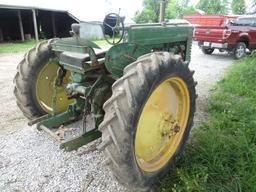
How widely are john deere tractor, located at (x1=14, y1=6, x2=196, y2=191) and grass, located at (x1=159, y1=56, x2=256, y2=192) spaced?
7.4 inches

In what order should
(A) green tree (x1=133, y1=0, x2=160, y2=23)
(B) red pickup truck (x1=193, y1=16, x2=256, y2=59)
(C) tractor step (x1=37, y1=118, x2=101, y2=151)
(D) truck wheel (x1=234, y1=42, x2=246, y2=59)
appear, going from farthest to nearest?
(A) green tree (x1=133, y1=0, x2=160, y2=23) → (D) truck wheel (x1=234, y1=42, x2=246, y2=59) → (B) red pickup truck (x1=193, y1=16, x2=256, y2=59) → (C) tractor step (x1=37, y1=118, x2=101, y2=151)

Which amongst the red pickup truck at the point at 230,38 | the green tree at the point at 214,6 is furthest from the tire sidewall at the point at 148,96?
the green tree at the point at 214,6

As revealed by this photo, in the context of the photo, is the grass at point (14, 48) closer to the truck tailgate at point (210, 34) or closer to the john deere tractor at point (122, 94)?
the truck tailgate at point (210, 34)

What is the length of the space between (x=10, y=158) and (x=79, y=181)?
0.90 meters

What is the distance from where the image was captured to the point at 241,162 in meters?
2.71

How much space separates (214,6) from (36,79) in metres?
41.5

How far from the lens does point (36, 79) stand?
10.6ft

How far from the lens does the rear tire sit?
10.3ft

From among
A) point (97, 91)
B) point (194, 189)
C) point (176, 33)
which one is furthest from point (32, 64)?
point (194, 189)

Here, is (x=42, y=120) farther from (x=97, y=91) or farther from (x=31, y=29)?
(x=31, y=29)

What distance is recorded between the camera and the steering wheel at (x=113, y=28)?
2.65m

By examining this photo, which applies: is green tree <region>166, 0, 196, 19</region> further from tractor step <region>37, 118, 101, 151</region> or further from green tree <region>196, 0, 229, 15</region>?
tractor step <region>37, 118, 101, 151</region>

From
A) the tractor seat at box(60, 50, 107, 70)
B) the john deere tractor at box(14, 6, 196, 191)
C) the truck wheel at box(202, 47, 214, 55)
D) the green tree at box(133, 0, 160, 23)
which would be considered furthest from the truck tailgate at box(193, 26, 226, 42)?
the green tree at box(133, 0, 160, 23)

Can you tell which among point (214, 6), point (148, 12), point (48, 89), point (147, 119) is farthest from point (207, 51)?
point (214, 6)
